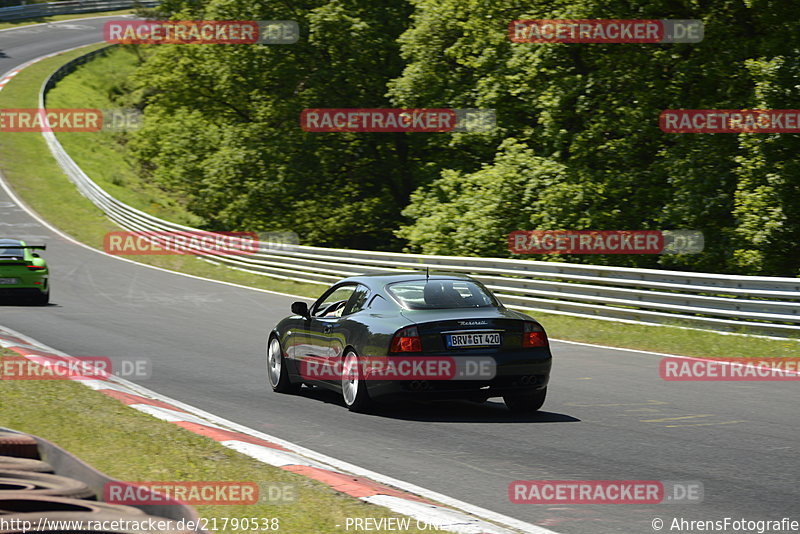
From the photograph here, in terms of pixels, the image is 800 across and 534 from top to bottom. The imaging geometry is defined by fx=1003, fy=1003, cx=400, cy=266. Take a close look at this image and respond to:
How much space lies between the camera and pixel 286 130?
35.9 metres

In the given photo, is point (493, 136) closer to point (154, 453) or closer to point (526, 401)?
point (526, 401)

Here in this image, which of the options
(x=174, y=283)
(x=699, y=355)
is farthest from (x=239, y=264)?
(x=699, y=355)

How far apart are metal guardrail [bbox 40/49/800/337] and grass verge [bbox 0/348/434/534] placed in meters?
9.72

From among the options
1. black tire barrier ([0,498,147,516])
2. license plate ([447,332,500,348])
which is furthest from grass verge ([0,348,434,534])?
license plate ([447,332,500,348])

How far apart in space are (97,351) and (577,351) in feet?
22.2

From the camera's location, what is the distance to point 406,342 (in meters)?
9.09

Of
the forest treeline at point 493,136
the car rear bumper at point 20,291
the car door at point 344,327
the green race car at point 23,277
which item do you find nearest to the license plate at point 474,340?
the car door at point 344,327

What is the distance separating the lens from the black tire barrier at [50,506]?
146 inches

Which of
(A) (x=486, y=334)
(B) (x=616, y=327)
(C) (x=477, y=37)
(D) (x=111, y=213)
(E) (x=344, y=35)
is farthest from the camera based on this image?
(D) (x=111, y=213)

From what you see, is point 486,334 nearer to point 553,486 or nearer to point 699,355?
point 553,486

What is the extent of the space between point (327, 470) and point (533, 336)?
3.12m

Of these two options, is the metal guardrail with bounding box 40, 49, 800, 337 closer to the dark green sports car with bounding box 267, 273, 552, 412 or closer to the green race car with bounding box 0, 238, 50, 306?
the dark green sports car with bounding box 267, 273, 552, 412

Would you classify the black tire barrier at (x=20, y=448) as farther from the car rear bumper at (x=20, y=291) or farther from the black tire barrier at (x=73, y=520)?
the car rear bumper at (x=20, y=291)

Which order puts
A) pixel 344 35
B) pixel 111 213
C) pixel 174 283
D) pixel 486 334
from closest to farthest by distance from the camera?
1. pixel 486 334
2. pixel 174 283
3. pixel 344 35
4. pixel 111 213
